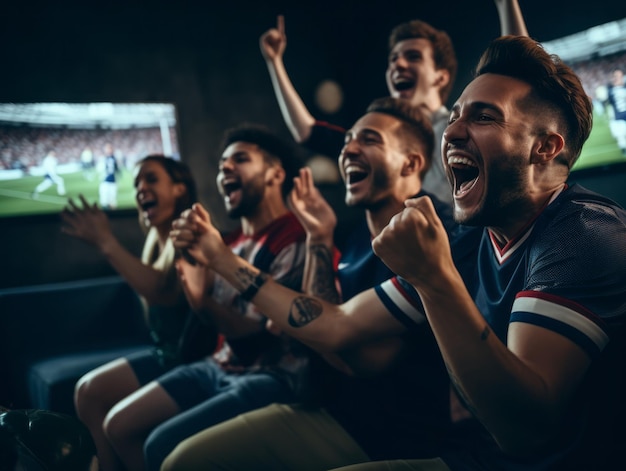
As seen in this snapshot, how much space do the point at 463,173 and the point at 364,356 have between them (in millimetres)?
545

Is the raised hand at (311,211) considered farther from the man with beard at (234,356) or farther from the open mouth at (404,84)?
the open mouth at (404,84)

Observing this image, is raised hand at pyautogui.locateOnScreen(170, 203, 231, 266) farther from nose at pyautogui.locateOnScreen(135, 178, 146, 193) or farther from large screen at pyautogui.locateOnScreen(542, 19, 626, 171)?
large screen at pyautogui.locateOnScreen(542, 19, 626, 171)

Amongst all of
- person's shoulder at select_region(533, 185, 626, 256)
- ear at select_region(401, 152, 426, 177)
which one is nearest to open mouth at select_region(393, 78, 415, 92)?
ear at select_region(401, 152, 426, 177)

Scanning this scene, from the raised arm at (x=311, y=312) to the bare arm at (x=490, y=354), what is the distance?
1.43ft

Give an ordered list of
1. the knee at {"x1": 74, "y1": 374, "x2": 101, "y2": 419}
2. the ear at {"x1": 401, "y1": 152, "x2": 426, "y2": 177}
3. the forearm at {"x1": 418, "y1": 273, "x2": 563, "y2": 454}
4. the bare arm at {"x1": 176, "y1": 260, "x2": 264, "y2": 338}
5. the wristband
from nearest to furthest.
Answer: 1. the forearm at {"x1": 418, "y1": 273, "x2": 563, "y2": 454}
2. the wristband
3. the ear at {"x1": 401, "y1": 152, "x2": 426, "y2": 177}
4. the bare arm at {"x1": 176, "y1": 260, "x2": 264, "y2": 338}
5. the knee at {"x1": 74, "y1": 374, "x2": 101, "y2": 419}

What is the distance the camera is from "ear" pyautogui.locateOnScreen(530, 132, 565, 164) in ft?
3.23

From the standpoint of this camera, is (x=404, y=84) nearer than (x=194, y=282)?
No

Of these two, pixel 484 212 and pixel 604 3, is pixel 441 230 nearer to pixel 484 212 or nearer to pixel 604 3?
pixel 484 212

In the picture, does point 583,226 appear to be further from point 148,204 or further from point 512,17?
point 148,204

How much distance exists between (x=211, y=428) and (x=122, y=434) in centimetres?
51

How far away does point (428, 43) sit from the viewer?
2.43m

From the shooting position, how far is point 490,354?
779 millimetres

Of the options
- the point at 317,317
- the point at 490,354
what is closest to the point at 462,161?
the point at 490,354

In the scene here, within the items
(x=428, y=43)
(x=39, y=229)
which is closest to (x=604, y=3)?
(x=428, y=43)
